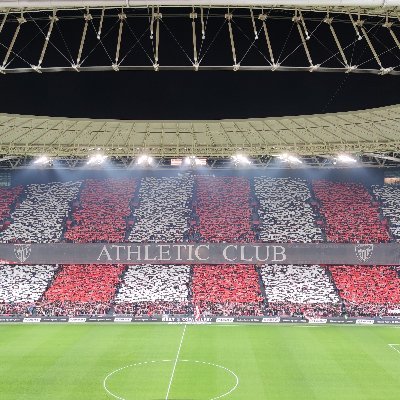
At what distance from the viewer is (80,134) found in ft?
113

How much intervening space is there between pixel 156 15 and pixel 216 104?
1529 cm

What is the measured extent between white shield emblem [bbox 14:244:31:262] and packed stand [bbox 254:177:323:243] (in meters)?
18.3

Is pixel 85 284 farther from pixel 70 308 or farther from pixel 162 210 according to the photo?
pixel 162 210

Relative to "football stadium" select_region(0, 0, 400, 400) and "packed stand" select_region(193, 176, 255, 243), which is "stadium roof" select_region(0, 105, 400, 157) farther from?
"packed stand" select_region(193, 176, 255, 243)

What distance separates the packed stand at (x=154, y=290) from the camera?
36062mm

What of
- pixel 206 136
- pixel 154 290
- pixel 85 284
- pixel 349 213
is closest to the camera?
pixel 206 136

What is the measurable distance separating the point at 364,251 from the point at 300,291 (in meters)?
6.38

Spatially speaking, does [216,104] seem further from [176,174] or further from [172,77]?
[176,174]

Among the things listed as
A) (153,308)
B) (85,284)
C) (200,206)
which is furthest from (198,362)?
(200,206)

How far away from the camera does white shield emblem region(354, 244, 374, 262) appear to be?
4066 cm

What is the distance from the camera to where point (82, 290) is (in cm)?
3866

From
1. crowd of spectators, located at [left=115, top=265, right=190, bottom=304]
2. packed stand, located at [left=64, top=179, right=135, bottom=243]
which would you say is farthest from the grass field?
packed stand, located at [left=64, top=179, right=135, bottom=243]

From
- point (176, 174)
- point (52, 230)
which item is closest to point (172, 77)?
point (52, 230)

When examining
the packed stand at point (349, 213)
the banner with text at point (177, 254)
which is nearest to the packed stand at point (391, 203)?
the packed stand at point (349, 213)
